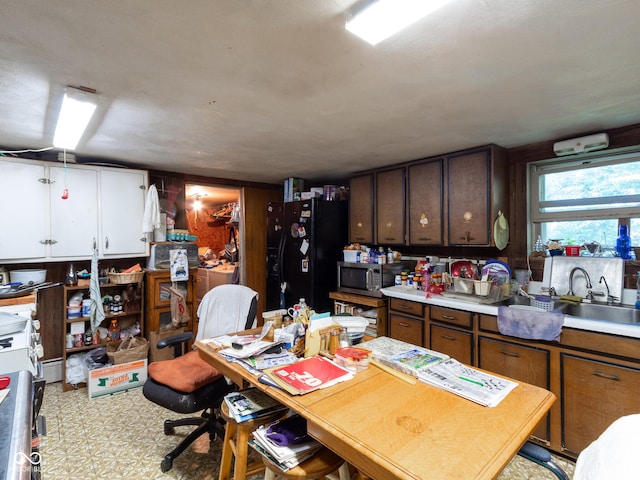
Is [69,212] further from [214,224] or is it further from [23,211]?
[214,224]

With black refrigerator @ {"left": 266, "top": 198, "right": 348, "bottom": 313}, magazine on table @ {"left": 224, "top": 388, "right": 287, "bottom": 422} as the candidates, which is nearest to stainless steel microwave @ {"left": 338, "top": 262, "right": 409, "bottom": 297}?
black refrigerator @ {"left": 266, "top": 198, "right": 348, "bottom": 313}

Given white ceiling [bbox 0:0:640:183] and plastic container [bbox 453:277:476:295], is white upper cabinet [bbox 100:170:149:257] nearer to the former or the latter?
white ceiling [bbox 0:0:640:183]

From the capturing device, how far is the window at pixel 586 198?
2.50 meters

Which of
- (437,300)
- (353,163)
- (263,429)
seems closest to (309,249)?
(353,163)

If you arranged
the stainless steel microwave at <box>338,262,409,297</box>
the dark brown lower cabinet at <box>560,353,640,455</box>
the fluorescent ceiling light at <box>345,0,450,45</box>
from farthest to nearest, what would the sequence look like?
the stainless steel microwave at <box>338,262,409,297</box>
the dark brown lower cabinet at <box>560,353,640,455</box>
the fluorescent ceiling light at <box>345,0,450,45</box>

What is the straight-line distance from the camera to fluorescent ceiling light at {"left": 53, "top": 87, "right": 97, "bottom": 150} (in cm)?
178

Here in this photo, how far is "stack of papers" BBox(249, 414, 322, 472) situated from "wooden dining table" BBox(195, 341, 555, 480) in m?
0.18

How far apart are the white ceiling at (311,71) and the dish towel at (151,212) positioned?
0.81 meters

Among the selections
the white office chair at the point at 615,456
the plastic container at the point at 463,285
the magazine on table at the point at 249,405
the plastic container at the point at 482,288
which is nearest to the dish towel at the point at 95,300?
the magazine on table at the point at 249,405

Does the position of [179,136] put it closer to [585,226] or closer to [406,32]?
[406,32]

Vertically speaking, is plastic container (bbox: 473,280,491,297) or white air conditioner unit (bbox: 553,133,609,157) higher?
white air conditioner unit (bbox: 553,133,609,157)

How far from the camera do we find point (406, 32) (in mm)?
1271

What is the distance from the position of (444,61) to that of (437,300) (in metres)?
1.93

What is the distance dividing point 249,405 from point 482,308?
188 cm
